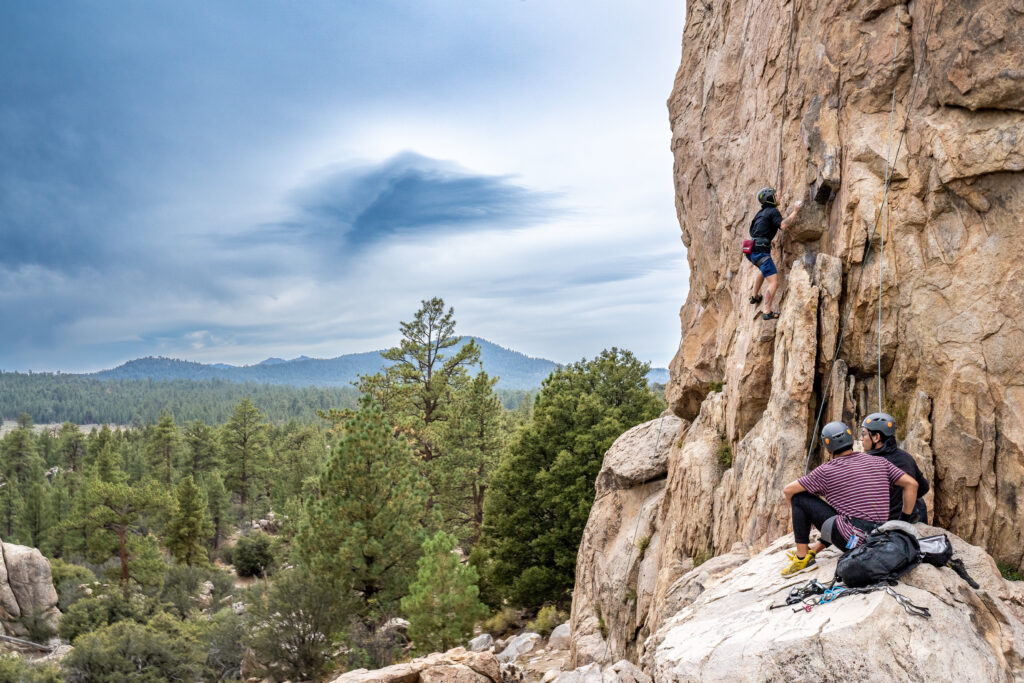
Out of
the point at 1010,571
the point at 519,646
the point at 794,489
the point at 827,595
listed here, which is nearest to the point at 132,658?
the point at 519,646

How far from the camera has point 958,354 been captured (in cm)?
746

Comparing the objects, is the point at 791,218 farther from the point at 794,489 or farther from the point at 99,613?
the point at 99,613

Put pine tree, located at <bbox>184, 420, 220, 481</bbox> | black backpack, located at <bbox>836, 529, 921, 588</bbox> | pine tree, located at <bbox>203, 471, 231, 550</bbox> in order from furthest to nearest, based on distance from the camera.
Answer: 1. pine tree, located at <bbox>184, 420, 220, 481</bbox>
2. pine tree, located at <bbox>203, 471, 231, 550</bbox>
3. black backpack, located at <bbox>836, 529, 921, 588</bbox>

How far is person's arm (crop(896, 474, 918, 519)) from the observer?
589cm

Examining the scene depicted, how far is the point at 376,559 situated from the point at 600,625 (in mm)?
10257

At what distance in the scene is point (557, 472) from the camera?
21406 millimetres

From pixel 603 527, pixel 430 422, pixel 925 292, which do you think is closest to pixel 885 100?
pixel 925 292

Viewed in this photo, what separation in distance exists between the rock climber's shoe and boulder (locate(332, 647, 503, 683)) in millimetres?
8190

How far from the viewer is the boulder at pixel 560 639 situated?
15.8 m

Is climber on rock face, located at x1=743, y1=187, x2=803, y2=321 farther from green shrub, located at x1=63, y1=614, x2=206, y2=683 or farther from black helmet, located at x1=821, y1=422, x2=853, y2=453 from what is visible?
green shrub, located at x1=63, y1=614, x2=206, y2=683

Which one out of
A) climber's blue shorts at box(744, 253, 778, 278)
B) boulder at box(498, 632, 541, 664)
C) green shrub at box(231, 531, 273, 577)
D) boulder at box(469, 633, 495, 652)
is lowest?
green shrub at box(231, 531, 273, 577)

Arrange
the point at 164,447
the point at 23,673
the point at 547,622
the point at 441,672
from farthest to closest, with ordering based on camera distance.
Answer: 1. the point at 164,447
2. the point at 547,622
3. the point at 23,673
4. the point at 441,672

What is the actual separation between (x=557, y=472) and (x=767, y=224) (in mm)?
13615

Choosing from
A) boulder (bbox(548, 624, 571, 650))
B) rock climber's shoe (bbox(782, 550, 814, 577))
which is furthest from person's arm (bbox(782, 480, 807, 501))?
boulder (bbox(548, 624, 571, 650))
